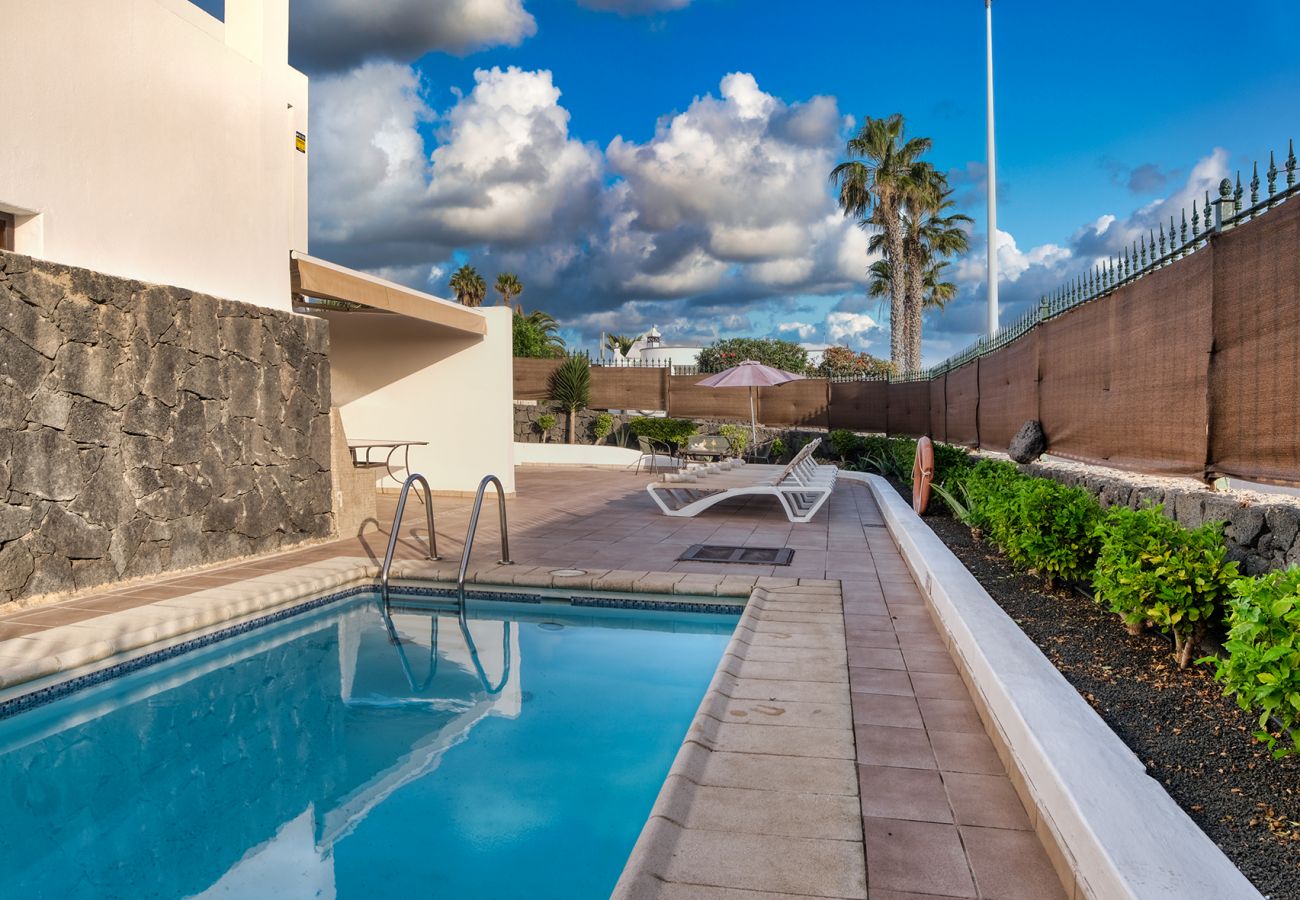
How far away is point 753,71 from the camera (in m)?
16.0

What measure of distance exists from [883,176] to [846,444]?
398 inches

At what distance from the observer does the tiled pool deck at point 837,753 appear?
6.75 ft

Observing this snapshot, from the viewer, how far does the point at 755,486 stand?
8.47 metres

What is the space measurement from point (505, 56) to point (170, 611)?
36.2 ft

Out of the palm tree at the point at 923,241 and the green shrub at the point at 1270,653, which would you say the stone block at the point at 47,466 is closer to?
the green shrub at the point at 1270,653

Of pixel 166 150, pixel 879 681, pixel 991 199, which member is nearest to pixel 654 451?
pixel 991 199

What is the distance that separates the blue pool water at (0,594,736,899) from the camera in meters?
2.64

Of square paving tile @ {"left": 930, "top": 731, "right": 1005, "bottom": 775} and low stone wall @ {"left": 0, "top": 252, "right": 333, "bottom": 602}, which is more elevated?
low stone wall @ {"left": 0, "top": 252, "right": 333, "bottom": 602}

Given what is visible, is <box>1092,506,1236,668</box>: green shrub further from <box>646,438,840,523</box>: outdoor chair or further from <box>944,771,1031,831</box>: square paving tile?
<box>646,438,840,523</box>: outdoor chair

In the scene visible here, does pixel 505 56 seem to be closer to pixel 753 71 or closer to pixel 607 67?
pixel 607 67

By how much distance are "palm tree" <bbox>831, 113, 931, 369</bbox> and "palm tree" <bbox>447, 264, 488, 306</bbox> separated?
25933 millimetres

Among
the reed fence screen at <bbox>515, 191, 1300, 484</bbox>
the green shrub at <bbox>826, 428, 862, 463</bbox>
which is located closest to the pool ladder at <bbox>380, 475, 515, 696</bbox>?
the reed fence screen at <bbox>515, 191, 1300, 484</bbox>

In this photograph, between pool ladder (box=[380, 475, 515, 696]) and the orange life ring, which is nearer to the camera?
pool ladder (box=[380, 475, 515, 696])

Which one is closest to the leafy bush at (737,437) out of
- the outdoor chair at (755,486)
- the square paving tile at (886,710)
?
the outdoor chair at (755,486)
